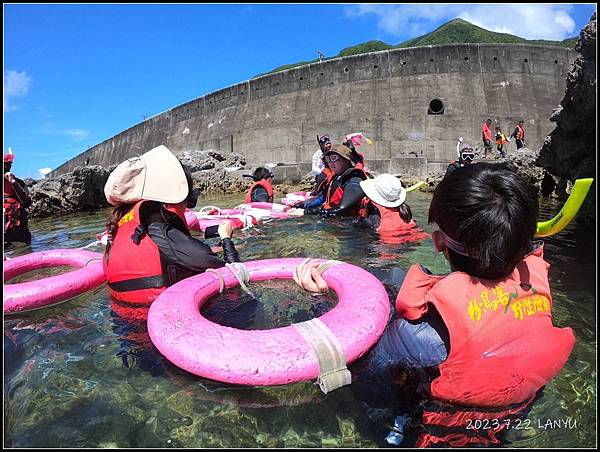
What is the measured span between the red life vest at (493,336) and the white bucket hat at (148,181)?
5.87 feet

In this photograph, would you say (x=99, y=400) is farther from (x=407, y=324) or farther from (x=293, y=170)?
(x=293, y=170)

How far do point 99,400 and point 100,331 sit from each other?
839 mm

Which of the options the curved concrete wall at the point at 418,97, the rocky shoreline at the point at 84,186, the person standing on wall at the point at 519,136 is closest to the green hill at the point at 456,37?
the curved concrete wall at the point at 418,97

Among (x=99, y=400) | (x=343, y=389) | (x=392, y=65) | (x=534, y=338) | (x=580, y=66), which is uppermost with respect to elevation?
(x=392, y=65)

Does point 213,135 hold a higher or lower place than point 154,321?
higher

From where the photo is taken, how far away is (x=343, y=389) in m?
1.99

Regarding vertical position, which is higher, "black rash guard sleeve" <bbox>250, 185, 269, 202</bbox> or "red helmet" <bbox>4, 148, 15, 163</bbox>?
"red helmet" <bbox>4, 148, 15, 163</bbox>

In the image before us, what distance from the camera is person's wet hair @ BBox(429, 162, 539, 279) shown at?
1459 millimetres

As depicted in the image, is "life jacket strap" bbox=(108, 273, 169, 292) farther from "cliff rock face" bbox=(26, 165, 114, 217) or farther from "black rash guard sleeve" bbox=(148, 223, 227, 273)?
"cliff rock face" bbox=(26, 165, 114, 217)

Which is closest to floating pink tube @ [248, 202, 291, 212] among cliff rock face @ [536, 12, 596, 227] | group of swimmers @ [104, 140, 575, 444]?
cliff rock face @ [536, 12, 596, 227]

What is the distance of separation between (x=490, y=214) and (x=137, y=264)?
2301 millimetres

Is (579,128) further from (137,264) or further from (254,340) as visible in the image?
(137,264)

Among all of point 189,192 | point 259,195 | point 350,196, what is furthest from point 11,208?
point 350,196

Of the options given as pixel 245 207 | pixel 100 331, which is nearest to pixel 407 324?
pixel 100 331
